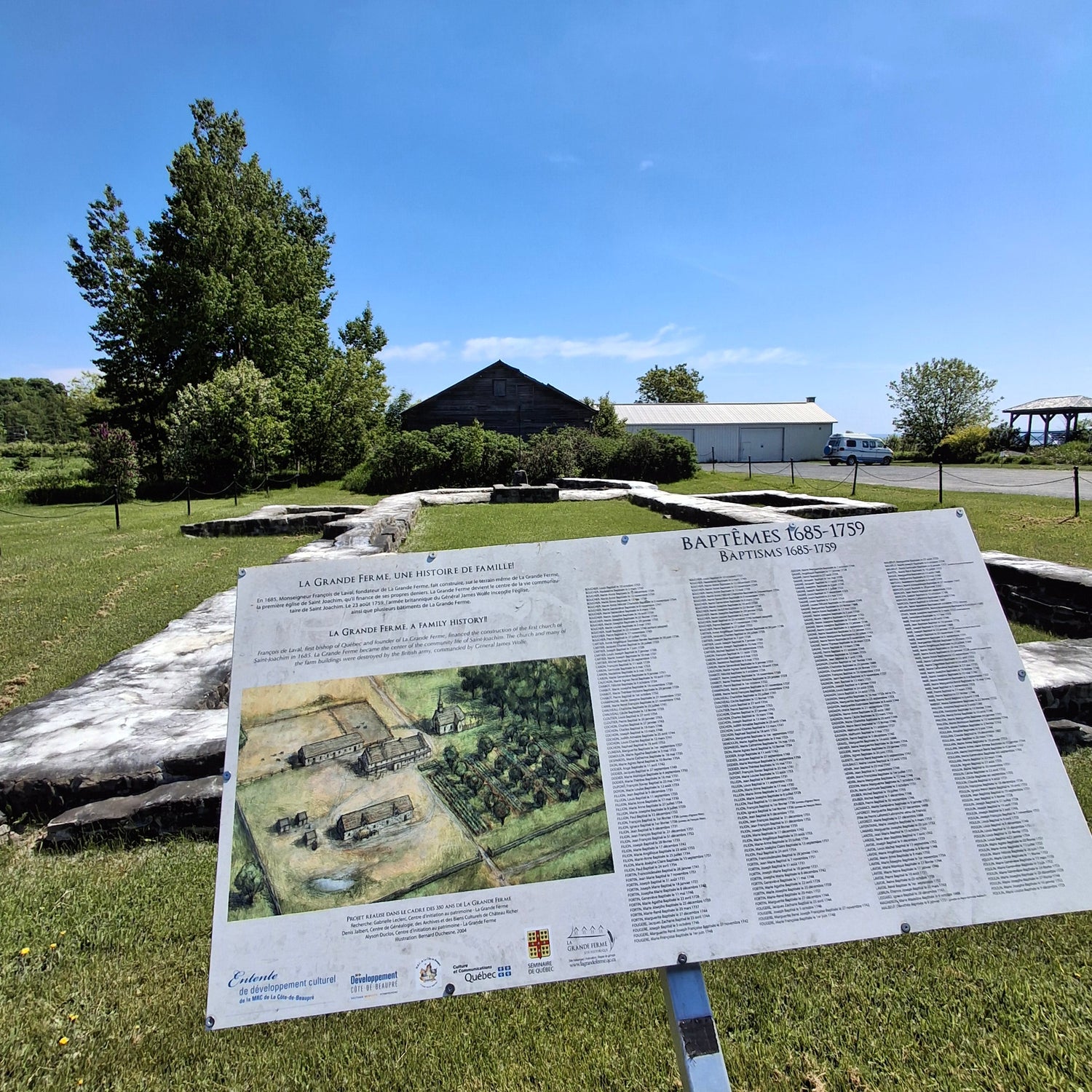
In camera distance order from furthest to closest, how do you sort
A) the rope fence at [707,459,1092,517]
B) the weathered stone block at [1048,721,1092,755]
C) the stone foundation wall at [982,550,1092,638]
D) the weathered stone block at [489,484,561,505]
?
1. the rope fence at [707,459,1092,517]
2. the weathered stone block at [489,484,561,505]
3. the stone foundation wall at [982,550,1092,638]
4. the weathered stone block at [1048,721,1092,755]

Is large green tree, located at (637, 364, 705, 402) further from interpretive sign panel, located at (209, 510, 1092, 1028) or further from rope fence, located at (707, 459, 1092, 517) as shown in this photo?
interpretive sign panel, located at (209, 510, 1092, 1028)

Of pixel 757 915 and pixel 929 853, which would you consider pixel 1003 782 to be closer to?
pixel 929 853

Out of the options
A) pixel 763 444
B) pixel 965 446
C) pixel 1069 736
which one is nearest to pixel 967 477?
pixel 965 446

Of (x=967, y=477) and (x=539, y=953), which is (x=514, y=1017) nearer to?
(x=539, y=953)

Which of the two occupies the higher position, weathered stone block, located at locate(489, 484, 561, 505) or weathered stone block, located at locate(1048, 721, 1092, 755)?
weathered stone block, located at locate(489, 484, 561, 505)

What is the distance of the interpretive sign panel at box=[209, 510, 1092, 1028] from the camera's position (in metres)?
1.57

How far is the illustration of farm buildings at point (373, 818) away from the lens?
165cm

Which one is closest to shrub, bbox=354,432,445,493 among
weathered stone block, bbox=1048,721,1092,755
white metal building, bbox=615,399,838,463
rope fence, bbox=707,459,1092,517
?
rope fence, bbox=707,459,1092,517

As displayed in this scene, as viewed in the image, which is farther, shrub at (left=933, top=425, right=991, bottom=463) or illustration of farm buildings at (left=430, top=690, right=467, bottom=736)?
shrub at (left=933, top=425, right=991, bottom=463)

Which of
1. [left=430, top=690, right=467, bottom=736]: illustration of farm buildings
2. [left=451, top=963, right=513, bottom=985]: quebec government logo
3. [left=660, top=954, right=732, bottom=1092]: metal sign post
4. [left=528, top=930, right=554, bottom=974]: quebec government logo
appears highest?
[left=430, top=690, right=467, bottom=736]: illustration of farm buildings

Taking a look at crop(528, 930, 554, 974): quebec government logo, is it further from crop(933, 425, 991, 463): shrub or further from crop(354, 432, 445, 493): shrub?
crop(933, 425, 991, 463): shrub

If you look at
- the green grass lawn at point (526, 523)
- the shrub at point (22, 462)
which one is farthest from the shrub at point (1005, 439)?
the shrub at point (22, 462)

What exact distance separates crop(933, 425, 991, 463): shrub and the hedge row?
1736 centimetres

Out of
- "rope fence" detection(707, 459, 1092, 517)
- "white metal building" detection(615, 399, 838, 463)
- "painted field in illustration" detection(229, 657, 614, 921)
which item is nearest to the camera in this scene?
"painted field in illustration" detection(229, 657, 614, 921)
